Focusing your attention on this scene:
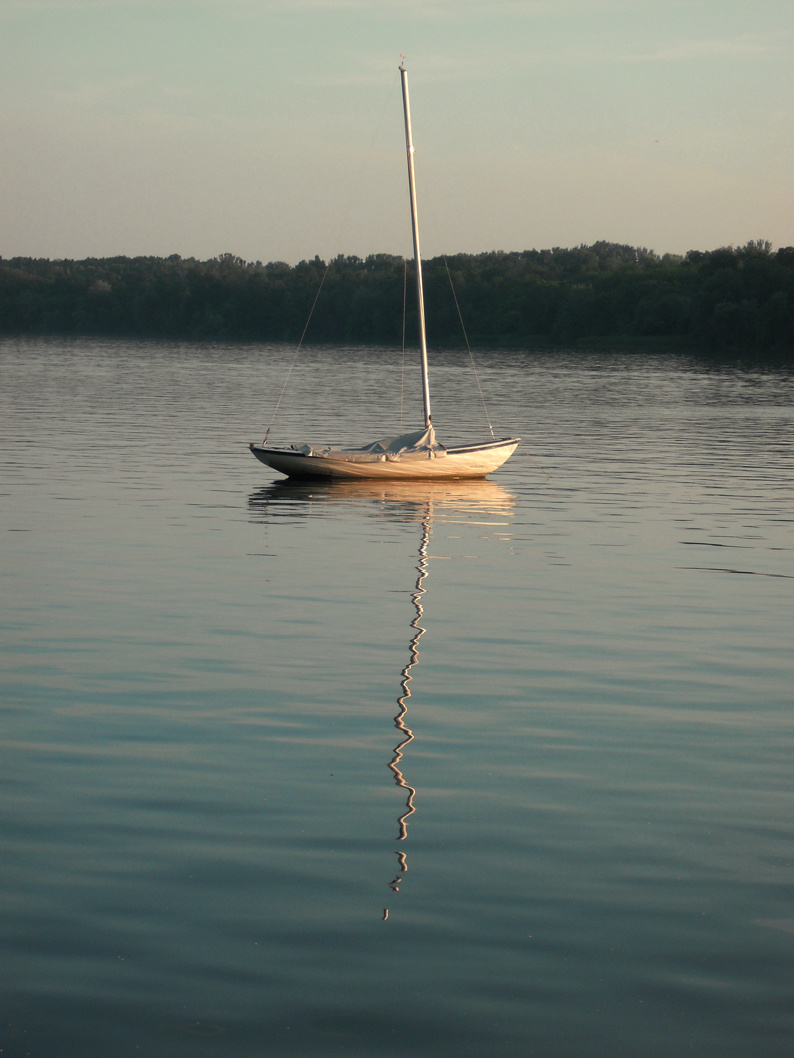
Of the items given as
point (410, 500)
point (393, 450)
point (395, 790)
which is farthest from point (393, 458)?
point (395, 790)

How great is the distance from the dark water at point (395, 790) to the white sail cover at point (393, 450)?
8.68 metres

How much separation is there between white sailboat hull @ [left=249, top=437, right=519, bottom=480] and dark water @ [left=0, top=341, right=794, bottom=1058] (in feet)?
28.8

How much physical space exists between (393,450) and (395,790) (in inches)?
1258

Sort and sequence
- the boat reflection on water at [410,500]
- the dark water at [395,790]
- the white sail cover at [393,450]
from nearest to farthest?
the dark water at [395,790] → the boat reflection on water at [410,500] → the white sail cover at [393,450]

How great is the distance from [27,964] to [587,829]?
517 centimetres

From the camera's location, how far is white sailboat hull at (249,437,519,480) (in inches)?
1721

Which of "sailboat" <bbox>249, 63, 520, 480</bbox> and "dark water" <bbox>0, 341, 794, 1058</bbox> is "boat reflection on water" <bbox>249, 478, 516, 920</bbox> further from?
"dark water" <bbox>0, 341, 794, 1058</bbox>

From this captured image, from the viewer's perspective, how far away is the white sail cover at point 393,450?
4359 cm

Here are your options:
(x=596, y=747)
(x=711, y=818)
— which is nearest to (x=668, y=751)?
(x=596, y=747)

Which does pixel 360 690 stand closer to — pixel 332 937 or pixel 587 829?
pixel 587 829

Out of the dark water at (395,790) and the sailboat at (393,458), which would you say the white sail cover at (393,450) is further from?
the dark water at (395,790)

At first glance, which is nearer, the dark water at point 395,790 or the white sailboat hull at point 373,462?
the dark water at point 395,790

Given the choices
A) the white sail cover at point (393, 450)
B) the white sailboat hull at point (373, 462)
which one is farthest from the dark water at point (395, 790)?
the white sailboat hull at point (373, 462)

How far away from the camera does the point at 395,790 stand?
12.8 m
